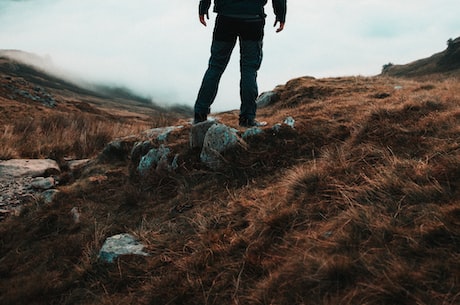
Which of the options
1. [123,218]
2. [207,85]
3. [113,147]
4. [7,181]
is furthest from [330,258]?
[7,181]

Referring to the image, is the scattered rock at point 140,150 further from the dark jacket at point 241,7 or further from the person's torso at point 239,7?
the person's torso at point 239,7

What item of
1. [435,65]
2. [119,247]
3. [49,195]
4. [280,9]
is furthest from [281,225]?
[435,65]

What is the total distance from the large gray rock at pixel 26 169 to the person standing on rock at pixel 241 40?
3658 millimetres

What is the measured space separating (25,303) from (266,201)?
2369mm

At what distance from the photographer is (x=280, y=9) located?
5375 mm

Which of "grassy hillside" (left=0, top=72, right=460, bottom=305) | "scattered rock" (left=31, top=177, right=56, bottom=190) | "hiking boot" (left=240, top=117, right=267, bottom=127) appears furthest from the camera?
"scattered rock" (left=31, top=177, right=56, bottom=190)

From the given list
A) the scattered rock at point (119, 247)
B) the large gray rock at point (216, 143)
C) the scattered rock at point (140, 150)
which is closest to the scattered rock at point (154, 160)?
the scattered rock at point (140, 150)

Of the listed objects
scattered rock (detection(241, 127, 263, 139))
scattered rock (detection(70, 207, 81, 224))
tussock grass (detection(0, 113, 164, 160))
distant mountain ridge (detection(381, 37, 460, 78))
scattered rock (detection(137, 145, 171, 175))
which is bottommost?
scattered rock (detection(70, 207, 81, 224))

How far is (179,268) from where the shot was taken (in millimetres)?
2990

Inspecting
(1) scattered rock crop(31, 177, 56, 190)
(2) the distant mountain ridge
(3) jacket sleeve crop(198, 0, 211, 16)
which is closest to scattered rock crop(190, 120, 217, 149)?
(3) jacket sleeve crop(198, 0, 211, 16)

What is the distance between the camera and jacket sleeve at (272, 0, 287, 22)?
535cm

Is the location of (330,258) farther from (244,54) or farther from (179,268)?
(244,54)

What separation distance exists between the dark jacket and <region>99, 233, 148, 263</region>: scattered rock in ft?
11.1

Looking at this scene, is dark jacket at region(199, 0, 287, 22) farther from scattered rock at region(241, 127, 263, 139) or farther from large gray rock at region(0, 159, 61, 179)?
large gray rock at region(0, 159, 61, 179)
